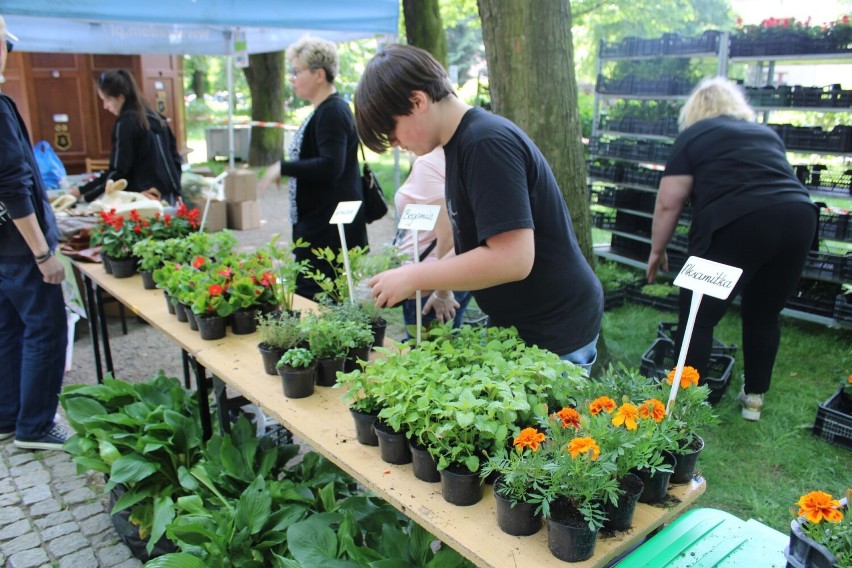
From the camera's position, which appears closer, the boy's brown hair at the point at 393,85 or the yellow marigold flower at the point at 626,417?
the yellow marigold flower at the point at 626,417

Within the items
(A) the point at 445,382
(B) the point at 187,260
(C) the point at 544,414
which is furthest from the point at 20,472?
(C) the point at 544,414

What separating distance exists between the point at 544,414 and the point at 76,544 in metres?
2.24

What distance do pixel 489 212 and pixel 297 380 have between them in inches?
31.6

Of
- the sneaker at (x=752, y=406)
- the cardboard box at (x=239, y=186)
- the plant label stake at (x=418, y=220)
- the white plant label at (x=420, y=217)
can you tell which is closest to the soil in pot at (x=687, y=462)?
the plant label stake at (x=418, y=220)

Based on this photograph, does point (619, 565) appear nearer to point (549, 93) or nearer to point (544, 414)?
point (544, 414)

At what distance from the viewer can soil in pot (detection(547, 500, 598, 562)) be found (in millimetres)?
1252

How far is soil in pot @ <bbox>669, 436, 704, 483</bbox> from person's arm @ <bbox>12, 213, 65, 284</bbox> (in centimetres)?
272

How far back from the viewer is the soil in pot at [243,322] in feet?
8.18

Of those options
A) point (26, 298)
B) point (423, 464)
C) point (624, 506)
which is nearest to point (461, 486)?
point (423, 464)

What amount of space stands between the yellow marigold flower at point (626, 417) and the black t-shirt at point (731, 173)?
2.23 m

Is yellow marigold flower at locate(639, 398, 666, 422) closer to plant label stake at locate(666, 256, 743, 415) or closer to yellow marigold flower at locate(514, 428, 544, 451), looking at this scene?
plant label stake at locate(666, 256, 743, 415)

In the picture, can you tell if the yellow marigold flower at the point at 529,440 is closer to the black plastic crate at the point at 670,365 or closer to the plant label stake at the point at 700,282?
the plant label stake at the point at 700,282

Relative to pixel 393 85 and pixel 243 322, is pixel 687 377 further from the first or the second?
pixel 243 322

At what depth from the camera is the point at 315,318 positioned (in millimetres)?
2178
